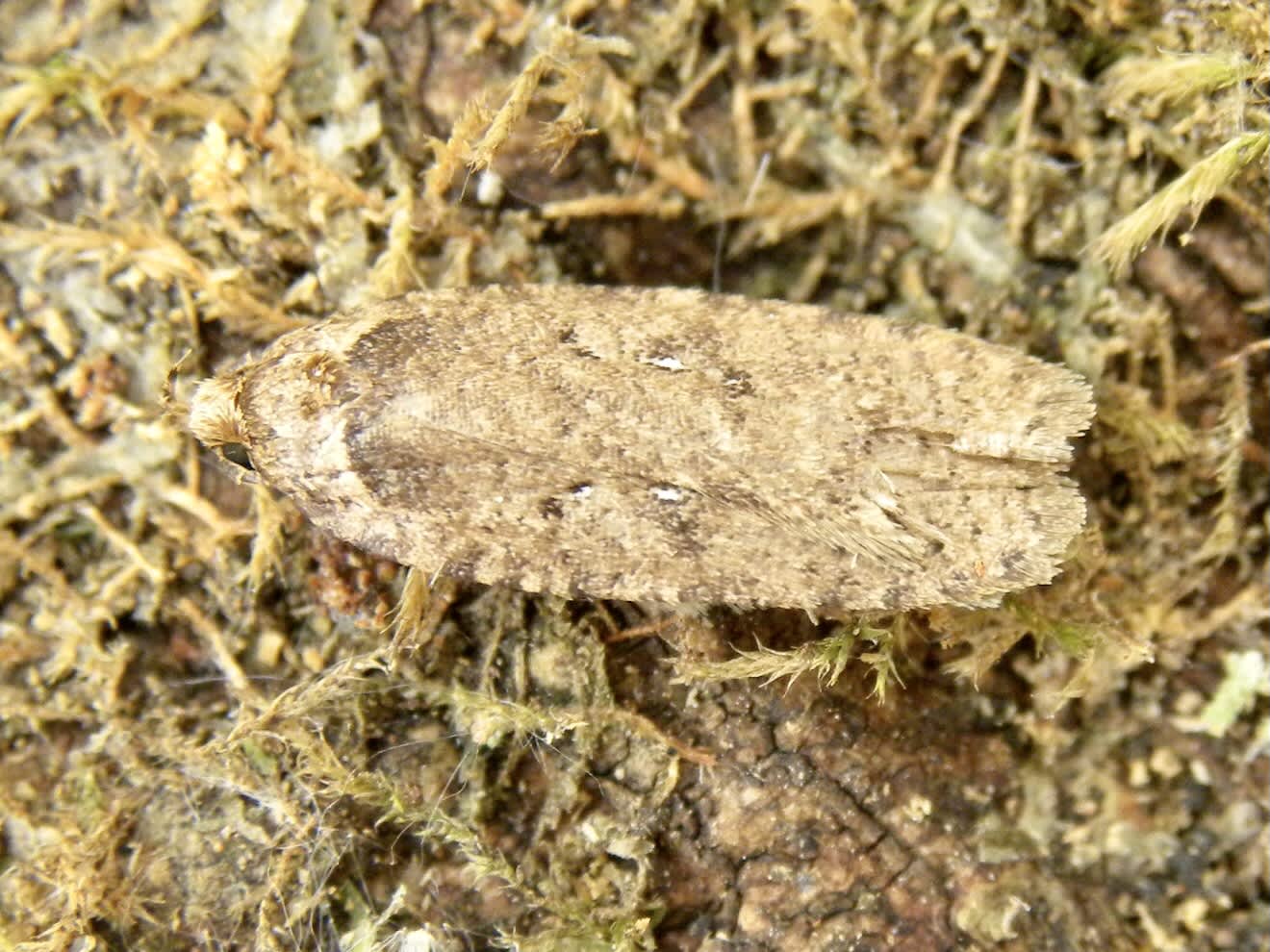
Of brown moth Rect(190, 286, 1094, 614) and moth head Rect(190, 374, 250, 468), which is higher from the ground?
brown moth Rect(190, 286, 1094, 614)

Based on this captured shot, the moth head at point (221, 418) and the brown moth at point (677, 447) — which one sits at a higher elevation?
the brown moth at point (677, 447)

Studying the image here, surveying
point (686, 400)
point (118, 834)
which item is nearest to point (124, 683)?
point (118, 834)

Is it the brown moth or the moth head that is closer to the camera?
the brown moth

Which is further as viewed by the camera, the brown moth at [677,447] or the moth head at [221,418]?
the moth head at [221,418]

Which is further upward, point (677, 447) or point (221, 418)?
point (677, 447)

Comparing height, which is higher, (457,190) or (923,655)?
(457,190)

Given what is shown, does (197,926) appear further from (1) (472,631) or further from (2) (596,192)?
(2) (596,192)
